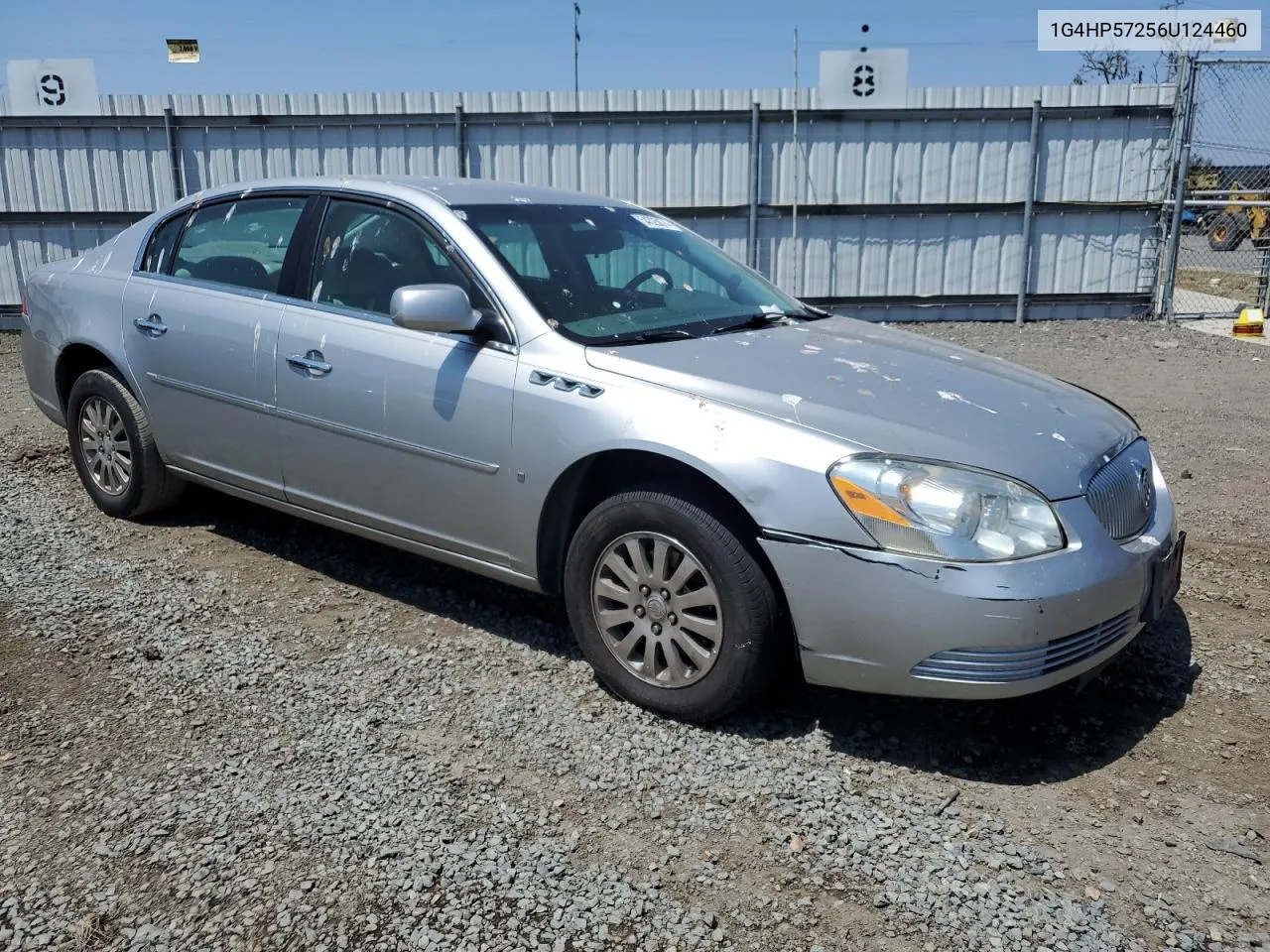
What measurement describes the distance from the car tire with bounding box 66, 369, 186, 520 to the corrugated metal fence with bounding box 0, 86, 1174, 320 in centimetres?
743

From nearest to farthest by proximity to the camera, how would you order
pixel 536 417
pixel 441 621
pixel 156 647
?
pixel 536 417 → pixel 156 647 → pixel 441 621

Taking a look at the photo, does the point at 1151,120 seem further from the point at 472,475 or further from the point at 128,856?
the point at 128,856

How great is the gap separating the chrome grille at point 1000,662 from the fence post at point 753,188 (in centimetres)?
937

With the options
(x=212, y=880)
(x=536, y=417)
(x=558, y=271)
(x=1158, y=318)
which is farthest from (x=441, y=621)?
(x=1158, y=318)

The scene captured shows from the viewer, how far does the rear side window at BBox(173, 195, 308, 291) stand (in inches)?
178

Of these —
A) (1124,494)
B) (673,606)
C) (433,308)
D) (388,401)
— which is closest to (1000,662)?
(1124,494)

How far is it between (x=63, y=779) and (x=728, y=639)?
6.43ft

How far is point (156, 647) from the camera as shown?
158 inches

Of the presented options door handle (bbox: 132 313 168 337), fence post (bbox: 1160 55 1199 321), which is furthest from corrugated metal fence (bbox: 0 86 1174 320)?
door handle (bbox: 132 313 168 337)

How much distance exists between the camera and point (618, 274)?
14.2 ft

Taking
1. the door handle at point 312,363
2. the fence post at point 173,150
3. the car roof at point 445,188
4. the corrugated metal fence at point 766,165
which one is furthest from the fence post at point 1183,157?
the fence post at point 173,150

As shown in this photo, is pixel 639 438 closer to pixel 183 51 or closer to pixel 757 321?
pixel 757 321

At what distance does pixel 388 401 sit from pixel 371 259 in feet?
2.19

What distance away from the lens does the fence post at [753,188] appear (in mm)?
12102
